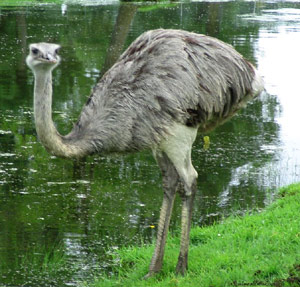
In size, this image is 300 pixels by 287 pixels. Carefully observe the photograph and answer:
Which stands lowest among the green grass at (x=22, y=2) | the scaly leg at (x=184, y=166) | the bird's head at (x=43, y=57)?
the green grass at (x=22, y=2)

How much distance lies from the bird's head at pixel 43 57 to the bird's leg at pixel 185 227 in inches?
56.2

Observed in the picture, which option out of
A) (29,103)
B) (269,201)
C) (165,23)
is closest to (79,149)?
(269,201)

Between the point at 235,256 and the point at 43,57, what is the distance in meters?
1.98

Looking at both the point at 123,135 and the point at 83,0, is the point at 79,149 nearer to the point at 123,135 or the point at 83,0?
the point at 123,135

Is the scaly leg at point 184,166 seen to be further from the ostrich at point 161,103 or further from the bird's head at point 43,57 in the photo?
the bird's head at point 43,57

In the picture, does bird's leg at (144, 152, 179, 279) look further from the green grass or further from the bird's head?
the green grass

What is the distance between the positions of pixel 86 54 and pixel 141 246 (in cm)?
1002

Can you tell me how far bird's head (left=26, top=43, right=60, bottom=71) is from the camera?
4.69 metres

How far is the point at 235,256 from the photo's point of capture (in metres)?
5.38

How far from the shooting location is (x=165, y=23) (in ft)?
72.1

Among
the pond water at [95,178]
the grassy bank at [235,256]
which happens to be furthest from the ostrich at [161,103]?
the pond water at [95,178]

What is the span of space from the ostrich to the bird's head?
0.40m

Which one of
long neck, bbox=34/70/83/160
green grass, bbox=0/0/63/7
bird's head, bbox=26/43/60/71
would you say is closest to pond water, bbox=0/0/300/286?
long neck, bbox=34/70/83/160

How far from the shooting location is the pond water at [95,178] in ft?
20.1
